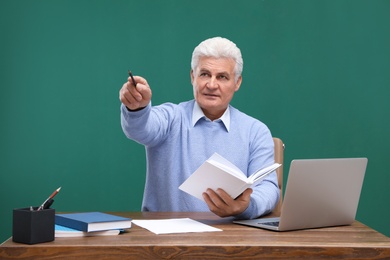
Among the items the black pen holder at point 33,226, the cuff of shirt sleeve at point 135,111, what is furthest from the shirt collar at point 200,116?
the black pen holder at point 33,226

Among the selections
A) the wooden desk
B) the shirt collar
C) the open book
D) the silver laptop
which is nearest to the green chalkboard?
the shirt collar

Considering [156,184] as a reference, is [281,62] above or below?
above

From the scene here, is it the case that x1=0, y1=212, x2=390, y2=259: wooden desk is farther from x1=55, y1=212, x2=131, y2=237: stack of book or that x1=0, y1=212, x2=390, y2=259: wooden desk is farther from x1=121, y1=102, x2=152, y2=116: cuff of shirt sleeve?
x1=121, y1=102, x2=152, y2=116: cuff of shirt sleeve

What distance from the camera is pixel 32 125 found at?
370 centimetres

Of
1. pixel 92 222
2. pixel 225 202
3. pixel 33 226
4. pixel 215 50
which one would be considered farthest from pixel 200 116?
pixel 33 226

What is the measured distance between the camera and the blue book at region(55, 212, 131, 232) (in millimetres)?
1743

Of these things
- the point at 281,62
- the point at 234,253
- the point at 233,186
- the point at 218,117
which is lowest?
the point at 234,253

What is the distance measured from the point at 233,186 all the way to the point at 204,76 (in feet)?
2.40

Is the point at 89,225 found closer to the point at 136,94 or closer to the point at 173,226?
the point at 173,226

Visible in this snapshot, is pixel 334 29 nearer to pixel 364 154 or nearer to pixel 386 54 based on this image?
pixel 386 54

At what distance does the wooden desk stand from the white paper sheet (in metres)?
0.06

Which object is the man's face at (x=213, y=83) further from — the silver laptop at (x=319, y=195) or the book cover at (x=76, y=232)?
the book cover at (x=76, y=232)

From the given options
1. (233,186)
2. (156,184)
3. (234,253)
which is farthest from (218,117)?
(234,253)

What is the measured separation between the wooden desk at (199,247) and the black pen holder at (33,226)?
2 centimetres
